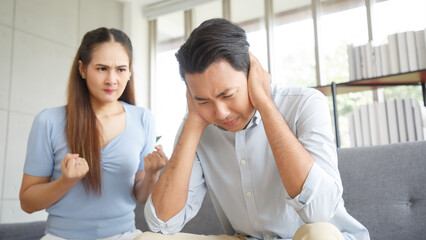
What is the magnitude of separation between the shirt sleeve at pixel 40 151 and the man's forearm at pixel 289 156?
2.91 feet

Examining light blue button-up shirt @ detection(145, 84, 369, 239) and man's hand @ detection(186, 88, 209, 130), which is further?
man's hand @ detection(186, 88, 209, 130)

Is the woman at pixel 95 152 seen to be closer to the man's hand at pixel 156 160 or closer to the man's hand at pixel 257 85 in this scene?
the man's hand at pixel 156 160

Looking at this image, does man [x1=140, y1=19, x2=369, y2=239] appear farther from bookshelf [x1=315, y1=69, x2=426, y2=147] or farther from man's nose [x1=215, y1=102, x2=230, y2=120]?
bookshelf [x1=315, y1=69, x2=426, y2=147]

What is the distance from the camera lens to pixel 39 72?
13.7ft

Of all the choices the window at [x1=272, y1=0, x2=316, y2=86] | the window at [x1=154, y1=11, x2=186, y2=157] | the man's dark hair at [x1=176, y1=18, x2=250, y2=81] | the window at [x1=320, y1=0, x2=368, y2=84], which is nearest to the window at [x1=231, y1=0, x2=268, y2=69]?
the window at [x1=272, y1=0, x2=316, y2=86]

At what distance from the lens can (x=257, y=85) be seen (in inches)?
49.4

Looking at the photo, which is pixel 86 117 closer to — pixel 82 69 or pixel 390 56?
pixel 82 69

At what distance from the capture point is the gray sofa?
151cm

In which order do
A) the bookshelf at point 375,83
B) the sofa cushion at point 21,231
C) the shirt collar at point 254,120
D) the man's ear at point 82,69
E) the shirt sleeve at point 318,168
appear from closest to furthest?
the shirt sleeve at point 318,168 < the shirt collar at point 254,120 < the man's ear at point 82,69 < the sofa cushion at point 21,231 < the bookshelf at point 375,83

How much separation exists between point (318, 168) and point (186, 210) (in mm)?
468

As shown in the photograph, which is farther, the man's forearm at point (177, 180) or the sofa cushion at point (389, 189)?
the sofa cushion at point (389, 189)

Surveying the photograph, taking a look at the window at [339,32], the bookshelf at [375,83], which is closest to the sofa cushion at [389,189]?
the bookshelf at [375,83]

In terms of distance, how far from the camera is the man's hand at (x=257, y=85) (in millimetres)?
1231

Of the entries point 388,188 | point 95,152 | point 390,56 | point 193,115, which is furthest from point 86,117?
point 390,56
